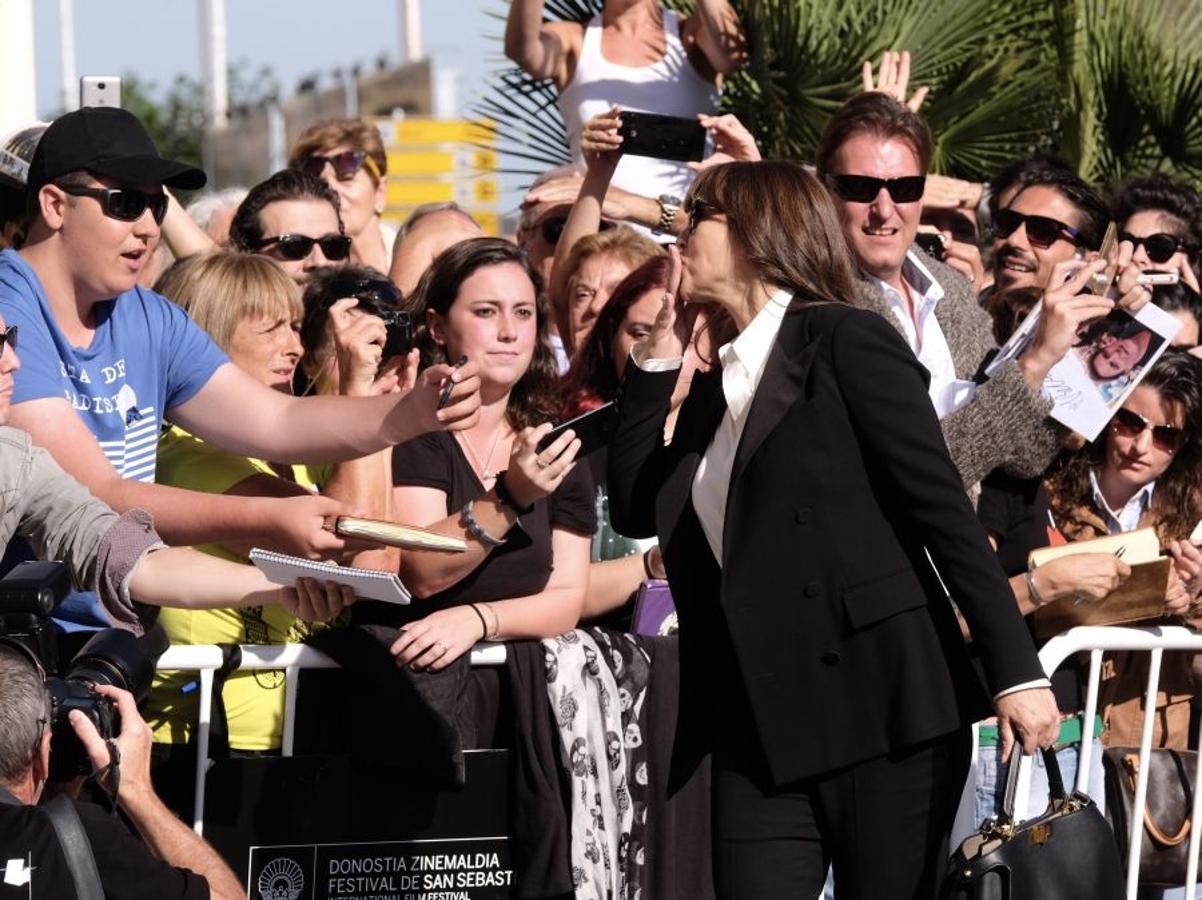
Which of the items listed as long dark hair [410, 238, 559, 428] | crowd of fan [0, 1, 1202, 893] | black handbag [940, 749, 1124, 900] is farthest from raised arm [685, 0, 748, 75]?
black handbag [940, 749, 1124, 900]

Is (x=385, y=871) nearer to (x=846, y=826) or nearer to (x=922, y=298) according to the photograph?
(x=846, y=826)

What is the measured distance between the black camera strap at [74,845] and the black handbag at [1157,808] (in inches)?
Result: 118

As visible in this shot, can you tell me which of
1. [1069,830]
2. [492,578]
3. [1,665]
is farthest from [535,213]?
[1,665]

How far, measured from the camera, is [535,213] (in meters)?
7.27

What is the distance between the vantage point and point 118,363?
4406 mm

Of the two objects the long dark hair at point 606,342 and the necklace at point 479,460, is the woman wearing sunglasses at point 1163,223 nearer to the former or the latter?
the long dark hair at point 606,342

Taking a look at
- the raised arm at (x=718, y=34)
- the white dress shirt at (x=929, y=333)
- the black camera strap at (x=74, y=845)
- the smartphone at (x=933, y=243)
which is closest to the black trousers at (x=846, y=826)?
the black camera strap at (x=74, y=845)

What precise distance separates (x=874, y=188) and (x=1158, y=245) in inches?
71.9

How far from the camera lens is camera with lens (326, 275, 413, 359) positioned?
202 inches

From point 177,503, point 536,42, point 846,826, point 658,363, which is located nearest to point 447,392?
point 658,363

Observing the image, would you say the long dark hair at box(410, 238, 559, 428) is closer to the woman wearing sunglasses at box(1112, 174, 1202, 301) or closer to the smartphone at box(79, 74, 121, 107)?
the smartphone at box(79, 74, 121, 107)

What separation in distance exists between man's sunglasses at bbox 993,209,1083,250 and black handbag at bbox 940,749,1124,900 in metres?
2.39

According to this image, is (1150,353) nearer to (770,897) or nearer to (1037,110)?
(770,897)

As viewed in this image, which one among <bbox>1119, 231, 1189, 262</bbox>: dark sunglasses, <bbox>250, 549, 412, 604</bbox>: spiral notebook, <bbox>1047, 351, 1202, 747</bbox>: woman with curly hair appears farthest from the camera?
<bbox>1119, 231, 1189, 262</bbox>: dark sunglasses
